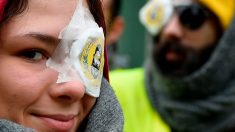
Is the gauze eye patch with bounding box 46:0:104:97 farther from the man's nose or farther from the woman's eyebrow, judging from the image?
the man's nose

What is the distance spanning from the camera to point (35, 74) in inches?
53.1

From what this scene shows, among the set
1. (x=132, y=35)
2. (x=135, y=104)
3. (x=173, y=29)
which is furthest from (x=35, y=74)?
(x=132, y=35)

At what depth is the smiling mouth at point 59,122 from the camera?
137 centimetres

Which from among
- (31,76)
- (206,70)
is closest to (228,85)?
(206,70)

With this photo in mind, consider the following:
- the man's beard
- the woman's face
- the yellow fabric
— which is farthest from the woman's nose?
the man's beard

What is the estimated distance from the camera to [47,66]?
4.53 feet

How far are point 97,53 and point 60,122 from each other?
242 millimetres

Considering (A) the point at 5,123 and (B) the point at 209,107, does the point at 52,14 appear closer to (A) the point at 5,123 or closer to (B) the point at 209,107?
(A) the point at 5,123

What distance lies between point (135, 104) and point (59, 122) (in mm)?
1879

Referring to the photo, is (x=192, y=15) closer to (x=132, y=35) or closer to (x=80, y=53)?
(x=80, y=53)

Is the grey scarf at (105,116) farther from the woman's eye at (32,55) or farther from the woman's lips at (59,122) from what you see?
the woman's eye at (32,55)

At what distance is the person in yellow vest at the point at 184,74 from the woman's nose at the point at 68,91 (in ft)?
5.43

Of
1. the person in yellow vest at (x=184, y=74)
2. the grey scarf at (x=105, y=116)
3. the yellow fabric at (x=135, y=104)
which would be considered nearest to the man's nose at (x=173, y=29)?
the person in yellow vest at (x=184, y=74)

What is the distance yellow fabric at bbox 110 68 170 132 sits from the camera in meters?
3.09
